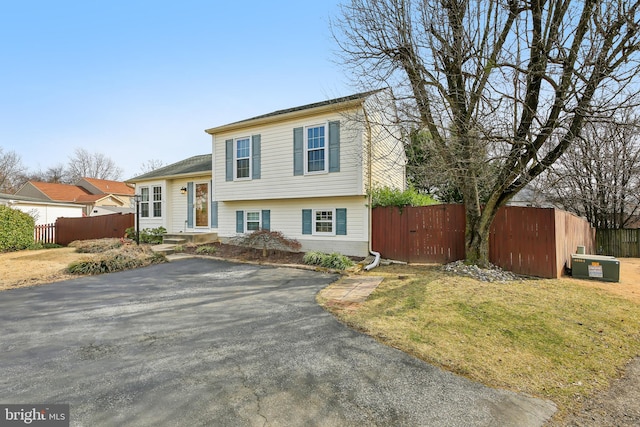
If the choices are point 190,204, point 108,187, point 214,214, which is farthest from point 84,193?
point 214,214

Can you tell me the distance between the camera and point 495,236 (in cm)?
871

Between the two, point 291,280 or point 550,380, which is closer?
point 550,380

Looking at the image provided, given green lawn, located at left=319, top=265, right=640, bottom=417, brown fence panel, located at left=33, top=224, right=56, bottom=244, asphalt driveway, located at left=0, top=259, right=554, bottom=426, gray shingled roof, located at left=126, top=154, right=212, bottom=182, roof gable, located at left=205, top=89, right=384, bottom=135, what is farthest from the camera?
brown fence panel, located at left=33, top=224, right=56, bottom=244

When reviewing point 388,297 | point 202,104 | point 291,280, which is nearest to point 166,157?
point 202,104

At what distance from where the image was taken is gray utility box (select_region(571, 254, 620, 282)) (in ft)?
26.2

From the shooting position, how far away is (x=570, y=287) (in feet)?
22.8

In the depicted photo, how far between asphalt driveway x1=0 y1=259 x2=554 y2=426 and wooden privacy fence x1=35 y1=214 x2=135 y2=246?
1150cm

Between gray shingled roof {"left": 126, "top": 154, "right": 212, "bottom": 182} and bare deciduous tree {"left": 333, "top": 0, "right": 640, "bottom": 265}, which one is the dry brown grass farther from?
bare deciduous tree {"left": 333, "top": 0, "right": 640, "bottom": 265}

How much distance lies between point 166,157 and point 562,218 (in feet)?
128

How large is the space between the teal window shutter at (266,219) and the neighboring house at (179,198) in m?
3.10

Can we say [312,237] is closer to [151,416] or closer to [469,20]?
[469,20]

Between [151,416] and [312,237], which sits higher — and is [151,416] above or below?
below

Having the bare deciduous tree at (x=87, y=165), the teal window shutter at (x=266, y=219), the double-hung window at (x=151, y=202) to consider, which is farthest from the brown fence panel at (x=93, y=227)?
the bare deciduous tree at (x=87, y=165)

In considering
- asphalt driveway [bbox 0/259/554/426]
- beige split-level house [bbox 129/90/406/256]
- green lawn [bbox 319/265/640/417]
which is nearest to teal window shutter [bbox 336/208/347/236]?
beige split-level house [bbox 129/90/406/256]
